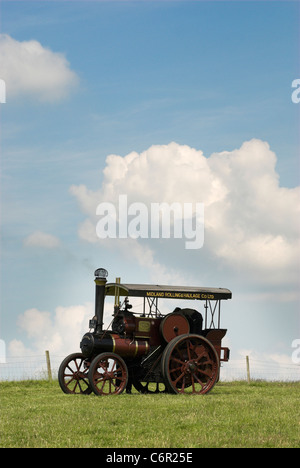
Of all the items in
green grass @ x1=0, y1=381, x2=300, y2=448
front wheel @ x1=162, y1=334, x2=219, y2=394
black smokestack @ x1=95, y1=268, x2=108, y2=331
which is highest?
black smokestack @ x1=95, y1=268, x2=108, y2=331

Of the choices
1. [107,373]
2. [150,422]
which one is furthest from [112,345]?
[150,422]

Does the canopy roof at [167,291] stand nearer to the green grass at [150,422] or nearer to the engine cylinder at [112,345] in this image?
the engine cylinder at [112,345]

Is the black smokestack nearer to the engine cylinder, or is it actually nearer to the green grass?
the engine cylinder

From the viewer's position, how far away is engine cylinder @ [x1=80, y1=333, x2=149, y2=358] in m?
18.3

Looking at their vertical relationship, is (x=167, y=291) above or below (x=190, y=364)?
above

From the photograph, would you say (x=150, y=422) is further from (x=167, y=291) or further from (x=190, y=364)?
(x=167, y=291)

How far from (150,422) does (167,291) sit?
6.89 metres

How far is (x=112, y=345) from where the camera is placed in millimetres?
18281

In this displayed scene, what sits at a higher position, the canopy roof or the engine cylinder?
the canopy roof

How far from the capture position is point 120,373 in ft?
59.9

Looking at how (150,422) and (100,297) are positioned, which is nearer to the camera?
(150,422)

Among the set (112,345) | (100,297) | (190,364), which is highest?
(100,297)

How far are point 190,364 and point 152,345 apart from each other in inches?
46.9
